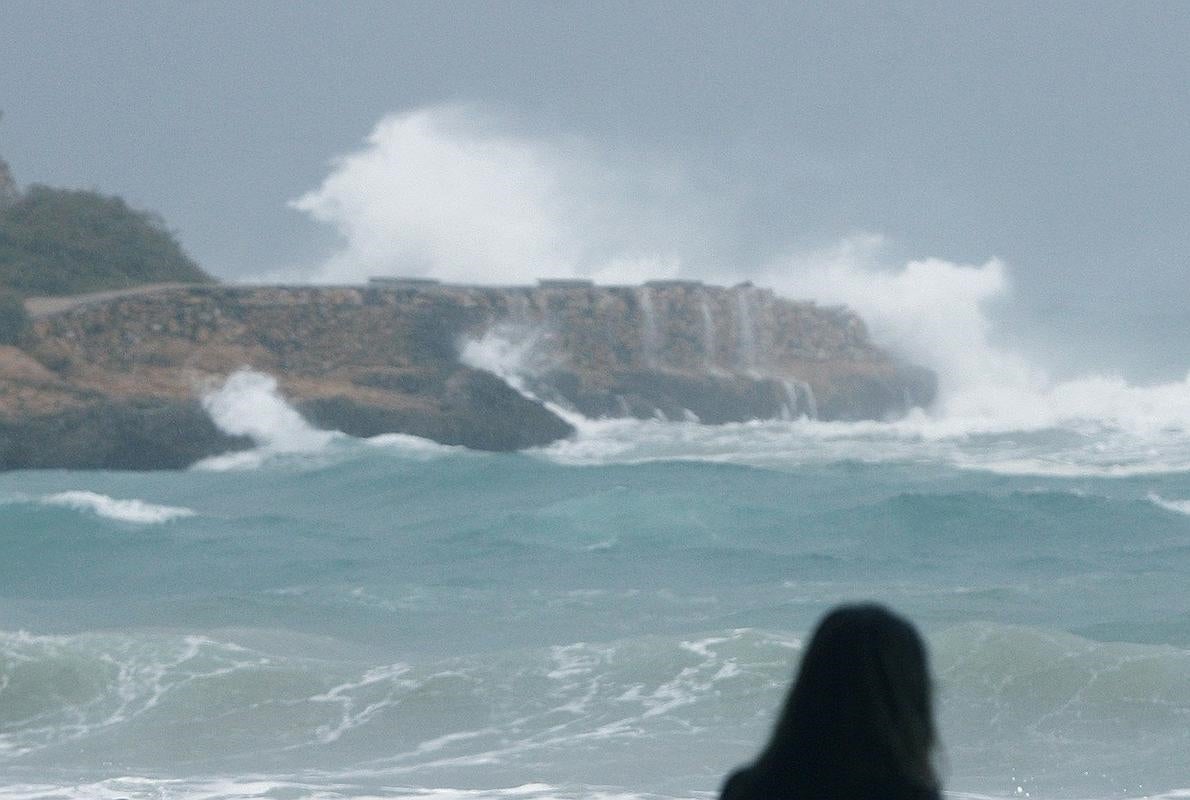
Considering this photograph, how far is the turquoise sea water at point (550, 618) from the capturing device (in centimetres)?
908

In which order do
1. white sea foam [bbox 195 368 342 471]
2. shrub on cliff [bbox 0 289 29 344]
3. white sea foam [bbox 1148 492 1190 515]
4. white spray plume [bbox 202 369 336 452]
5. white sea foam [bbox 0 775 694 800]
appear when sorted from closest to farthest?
1. white sea foam [bbox 0 775 694 800]
2. white sea foam [bbox 1148 492 1190 515]
3. white sea foam [bbox 195 368 342 471]
4. white spray plume [bbox 202 369 336 452]
5. shrub on cliff [bbox 0 289 29 344]

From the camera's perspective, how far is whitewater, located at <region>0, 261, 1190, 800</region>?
9070 mm

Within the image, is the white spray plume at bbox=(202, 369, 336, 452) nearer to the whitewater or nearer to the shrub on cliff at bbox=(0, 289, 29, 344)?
the whitewater

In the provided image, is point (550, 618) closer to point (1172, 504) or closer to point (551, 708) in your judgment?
point (551, 708)

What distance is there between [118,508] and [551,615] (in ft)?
29.0

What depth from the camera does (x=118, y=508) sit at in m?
20.8

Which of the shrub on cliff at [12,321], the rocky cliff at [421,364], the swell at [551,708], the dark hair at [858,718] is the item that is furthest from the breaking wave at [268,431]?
the dark hair at [858,718]

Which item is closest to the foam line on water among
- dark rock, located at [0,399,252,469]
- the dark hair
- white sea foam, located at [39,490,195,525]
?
white sea foam, located at [39,490,195,525]

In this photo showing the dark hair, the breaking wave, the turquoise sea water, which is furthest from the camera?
the breaking wave

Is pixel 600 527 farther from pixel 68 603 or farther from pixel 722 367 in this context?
pixel 722 367

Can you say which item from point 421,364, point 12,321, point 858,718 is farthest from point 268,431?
point 858,718

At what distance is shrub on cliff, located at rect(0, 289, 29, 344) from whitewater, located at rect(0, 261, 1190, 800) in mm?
3191

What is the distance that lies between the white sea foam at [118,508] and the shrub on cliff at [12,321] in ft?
22.7

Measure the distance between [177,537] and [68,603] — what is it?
3914 mm
